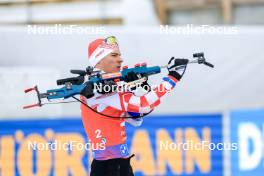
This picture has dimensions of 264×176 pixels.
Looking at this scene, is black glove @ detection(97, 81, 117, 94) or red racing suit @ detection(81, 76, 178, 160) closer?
black glove @ detection(97, 81, 117, 94)

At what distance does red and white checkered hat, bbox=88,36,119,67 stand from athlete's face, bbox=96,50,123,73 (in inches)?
0.8

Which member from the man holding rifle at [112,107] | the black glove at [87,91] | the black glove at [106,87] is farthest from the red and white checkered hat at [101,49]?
the black glove at [87,91]

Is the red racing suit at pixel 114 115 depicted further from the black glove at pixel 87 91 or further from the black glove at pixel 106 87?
the black glove at pixel 87 91

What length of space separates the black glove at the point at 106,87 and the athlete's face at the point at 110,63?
0.25ft

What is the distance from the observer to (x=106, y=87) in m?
4.16

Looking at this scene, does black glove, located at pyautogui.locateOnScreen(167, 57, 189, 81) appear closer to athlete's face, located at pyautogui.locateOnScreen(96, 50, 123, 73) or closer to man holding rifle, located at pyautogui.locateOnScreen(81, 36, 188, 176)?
man holding rifle, located at pyautogui.locateOnScreen(81, 36, 188, 176)

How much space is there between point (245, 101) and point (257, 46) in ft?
2.05

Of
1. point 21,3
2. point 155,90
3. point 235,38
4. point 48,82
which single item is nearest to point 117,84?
point 155,90

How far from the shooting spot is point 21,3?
35.3 ft

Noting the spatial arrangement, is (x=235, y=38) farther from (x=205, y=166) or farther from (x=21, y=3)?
(x=21, y=3)

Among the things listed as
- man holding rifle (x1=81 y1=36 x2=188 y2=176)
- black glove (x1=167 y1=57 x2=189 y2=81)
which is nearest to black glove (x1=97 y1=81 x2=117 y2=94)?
man holding rifle (x1=81 y1=36 x2=188 y2=176)

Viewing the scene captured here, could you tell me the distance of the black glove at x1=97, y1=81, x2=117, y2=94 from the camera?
4074 mm

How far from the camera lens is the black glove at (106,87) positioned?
13.4 ft

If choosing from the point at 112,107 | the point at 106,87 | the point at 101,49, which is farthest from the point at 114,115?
the point at 101,49
